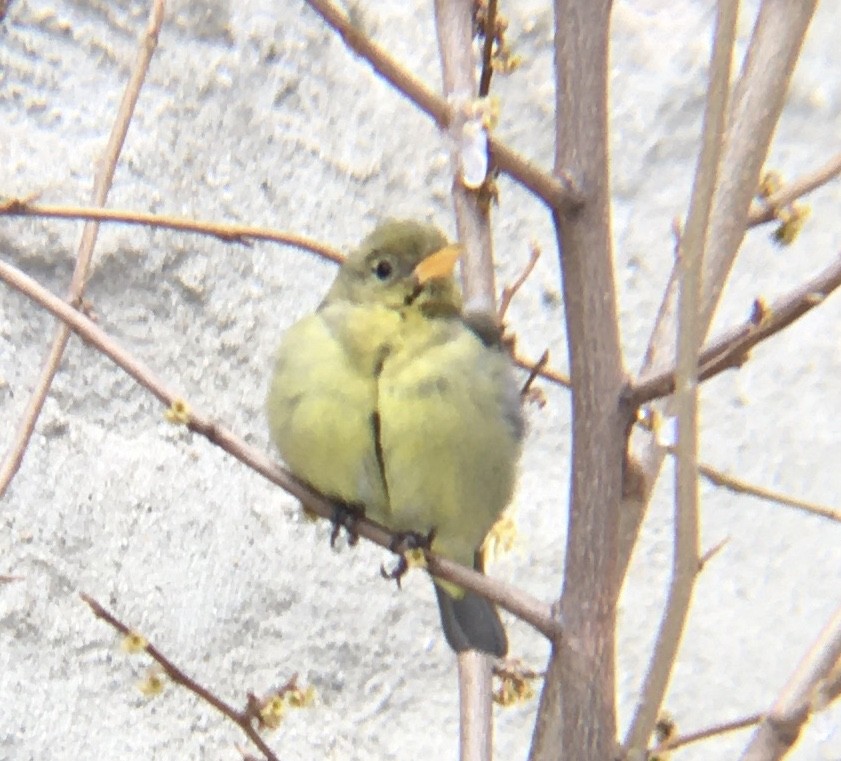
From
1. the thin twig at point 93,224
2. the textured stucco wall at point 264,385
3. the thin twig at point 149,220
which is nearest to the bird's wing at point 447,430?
the thin twig at point 149,220

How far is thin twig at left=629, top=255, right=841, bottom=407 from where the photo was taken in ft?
1.90

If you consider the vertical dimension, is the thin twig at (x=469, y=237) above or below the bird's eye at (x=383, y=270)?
below

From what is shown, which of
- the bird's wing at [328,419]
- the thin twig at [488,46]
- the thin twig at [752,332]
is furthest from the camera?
the bird's wing at [328,419]

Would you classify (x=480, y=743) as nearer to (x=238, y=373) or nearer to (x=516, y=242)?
(x=238, y=373)

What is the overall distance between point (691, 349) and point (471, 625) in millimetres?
587

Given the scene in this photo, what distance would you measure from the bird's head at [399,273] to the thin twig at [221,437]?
10.4 inches

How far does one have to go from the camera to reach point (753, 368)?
57.1 inches

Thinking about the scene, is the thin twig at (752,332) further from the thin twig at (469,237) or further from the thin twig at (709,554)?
the thin twig at (469,237)

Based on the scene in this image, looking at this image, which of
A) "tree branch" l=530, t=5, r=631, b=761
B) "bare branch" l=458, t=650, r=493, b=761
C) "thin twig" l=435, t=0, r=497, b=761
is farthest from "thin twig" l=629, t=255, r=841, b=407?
"bare branch" l=458, t=650, r=493, b=761

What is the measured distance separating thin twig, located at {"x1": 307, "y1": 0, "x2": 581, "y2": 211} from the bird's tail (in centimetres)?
45

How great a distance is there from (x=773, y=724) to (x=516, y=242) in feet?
2.87

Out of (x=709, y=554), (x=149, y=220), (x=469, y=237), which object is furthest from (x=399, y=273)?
(x=709, y=554)

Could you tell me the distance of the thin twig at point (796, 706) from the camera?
600mm

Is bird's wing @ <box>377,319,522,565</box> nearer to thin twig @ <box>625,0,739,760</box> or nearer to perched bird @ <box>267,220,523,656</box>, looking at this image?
perched bird @ <box>267,220,523,656</box>
